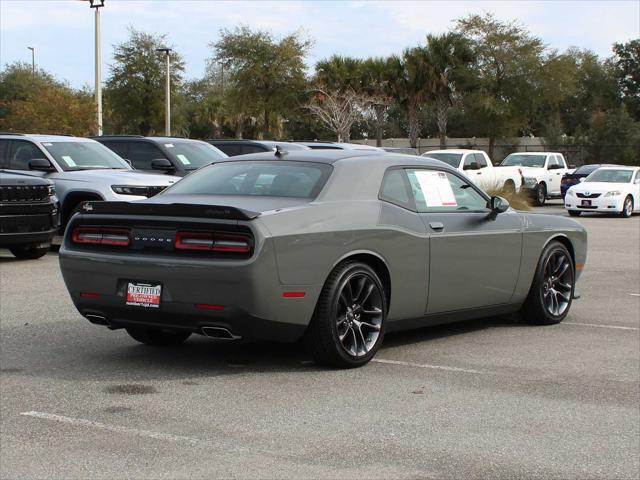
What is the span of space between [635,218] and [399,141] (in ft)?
129

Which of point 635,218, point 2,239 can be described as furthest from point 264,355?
point 635,218

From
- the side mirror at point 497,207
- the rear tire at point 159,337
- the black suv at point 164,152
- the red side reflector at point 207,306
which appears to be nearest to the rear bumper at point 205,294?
the red side reflector at point 207,306

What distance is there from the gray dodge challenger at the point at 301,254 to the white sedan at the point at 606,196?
69.1 ft

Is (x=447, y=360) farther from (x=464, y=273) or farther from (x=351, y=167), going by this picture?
(x=351, y=167)

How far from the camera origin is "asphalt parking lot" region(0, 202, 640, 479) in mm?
5367

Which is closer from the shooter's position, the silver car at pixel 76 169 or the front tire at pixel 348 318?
the front tire at pixel 348 318

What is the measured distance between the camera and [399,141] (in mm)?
68188

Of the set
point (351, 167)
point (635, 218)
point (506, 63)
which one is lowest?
point (635, 218)

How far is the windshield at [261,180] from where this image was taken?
785cm

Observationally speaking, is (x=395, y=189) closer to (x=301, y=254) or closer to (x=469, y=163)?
(x=301, y=254)

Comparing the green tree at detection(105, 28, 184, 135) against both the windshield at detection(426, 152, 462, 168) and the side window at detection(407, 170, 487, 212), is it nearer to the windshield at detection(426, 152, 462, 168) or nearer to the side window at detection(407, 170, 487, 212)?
the windshield at detection(426, 152, 462, 168)

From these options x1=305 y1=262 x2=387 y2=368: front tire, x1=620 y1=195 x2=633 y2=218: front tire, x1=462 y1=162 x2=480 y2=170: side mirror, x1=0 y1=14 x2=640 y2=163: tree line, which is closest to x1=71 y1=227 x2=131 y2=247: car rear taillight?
x1=305 y1=262 x2=387 y2=368: front tire

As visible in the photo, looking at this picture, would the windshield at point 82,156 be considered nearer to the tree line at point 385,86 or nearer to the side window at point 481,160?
the side window at point 481,160

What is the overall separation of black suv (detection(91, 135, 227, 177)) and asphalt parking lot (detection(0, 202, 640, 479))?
859cm
